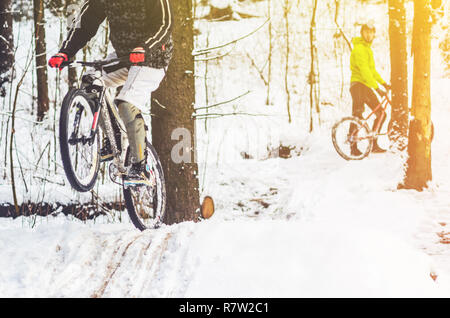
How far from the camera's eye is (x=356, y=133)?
882cm

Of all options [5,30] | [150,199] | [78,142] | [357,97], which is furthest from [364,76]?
[5,30]

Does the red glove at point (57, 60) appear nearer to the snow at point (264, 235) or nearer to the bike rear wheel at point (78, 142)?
the bike rear wheel at point (78, 142)

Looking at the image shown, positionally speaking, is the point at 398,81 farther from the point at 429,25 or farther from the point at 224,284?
the point at 224,284

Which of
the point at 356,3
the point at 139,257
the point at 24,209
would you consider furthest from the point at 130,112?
the point at 356,3

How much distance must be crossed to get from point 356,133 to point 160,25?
18.8ft

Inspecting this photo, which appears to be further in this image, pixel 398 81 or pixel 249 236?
pixel 398 81

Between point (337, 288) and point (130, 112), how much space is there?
1.92m

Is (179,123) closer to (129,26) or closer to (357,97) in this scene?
(129,26)

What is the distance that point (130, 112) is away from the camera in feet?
12.4

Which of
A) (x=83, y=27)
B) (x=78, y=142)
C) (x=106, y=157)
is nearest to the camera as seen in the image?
(x=78, y=142)

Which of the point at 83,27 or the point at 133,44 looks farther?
the point at 133,44

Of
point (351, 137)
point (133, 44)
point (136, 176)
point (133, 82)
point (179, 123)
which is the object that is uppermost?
point (133, 44)

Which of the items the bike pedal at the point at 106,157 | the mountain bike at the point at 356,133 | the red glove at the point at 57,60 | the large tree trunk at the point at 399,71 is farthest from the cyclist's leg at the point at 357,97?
the red glove at the point at 57,60

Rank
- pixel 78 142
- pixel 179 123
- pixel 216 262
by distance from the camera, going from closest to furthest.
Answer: pixel 216 262 < pixel 78 142 < pixel 179 123
